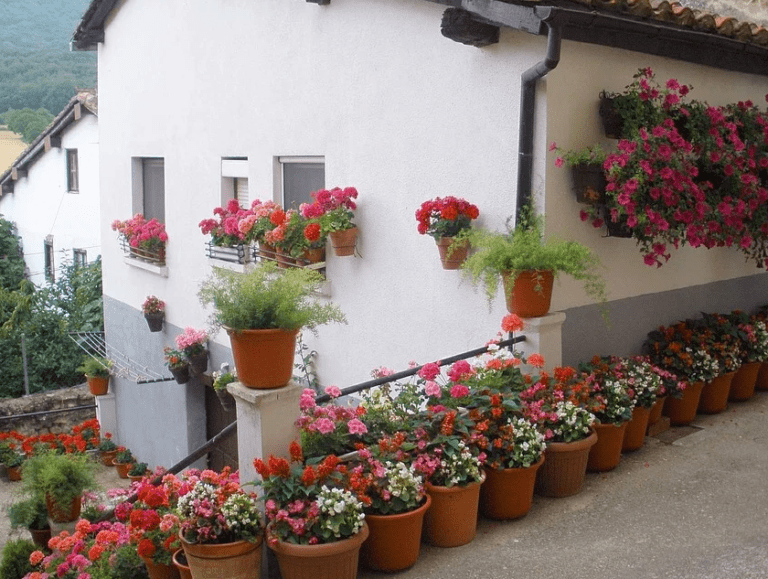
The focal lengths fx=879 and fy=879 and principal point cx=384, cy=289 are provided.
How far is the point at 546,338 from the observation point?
5898mm

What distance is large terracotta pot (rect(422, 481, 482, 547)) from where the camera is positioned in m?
4.86

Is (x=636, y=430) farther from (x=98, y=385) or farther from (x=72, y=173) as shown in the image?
(x=72, y=173)

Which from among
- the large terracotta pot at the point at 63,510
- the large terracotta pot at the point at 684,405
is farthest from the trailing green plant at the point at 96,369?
the large terracotta pot at the point at 684,405

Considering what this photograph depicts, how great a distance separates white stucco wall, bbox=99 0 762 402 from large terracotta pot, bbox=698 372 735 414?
0.87m

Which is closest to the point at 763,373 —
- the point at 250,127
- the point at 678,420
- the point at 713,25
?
the point at 678,420

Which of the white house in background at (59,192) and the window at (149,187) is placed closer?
the window at (149,187)

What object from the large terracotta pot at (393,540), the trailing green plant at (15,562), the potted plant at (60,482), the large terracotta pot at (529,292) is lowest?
the trailing green plant at (15,562)

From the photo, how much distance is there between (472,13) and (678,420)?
3.48m

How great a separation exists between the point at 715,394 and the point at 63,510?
549 centimetres

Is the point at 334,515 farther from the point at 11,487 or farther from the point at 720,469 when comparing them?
the point at 11,487

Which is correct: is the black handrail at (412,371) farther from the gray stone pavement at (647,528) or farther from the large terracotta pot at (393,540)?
the gray stone pavement at (647,528)

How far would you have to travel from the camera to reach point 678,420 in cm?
686

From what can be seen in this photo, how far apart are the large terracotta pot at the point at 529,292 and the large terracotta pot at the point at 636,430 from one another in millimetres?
1047

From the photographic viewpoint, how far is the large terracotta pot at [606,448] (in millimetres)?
5840
